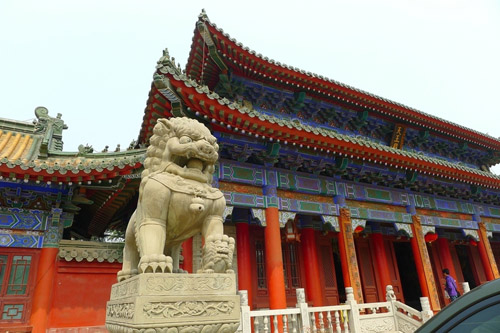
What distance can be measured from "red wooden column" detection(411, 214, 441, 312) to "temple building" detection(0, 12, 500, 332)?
41 millimetres

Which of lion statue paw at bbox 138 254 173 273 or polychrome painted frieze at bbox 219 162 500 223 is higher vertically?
polychrome painted frieze at bbox 219 162 500 223

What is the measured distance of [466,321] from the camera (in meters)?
1.12

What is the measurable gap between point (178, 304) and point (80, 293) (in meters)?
4.50

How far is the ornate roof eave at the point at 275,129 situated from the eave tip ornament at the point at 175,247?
8.63 ft

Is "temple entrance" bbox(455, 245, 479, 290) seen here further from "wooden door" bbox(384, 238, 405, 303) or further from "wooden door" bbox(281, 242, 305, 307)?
"wooden door" bbox(281, 242, 305, 307)

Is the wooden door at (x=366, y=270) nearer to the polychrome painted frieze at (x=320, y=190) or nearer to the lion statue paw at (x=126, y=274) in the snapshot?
the polychrome painted frieze at (x=320, y=190)

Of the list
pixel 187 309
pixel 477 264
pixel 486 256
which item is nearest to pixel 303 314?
pixel 187 309

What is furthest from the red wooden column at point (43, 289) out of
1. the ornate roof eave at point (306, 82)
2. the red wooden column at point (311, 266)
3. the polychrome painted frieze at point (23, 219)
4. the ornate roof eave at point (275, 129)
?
the red wooden column at point (311, 266)

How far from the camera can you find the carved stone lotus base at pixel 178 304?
234cm

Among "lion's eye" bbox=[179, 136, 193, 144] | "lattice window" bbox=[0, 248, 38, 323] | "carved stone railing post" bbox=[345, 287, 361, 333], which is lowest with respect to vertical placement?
"carved stone railing post" bbox=[345, 287, 361, 333]

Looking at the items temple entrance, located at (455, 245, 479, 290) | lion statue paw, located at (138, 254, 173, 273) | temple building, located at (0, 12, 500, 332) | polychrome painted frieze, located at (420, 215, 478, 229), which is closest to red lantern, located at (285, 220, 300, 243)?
temple building, located at (0, 12, 500, 332)

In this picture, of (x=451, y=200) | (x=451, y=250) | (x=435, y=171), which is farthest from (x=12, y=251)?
(x=451, y=250)

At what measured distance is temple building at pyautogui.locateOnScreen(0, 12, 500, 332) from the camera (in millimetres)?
5883

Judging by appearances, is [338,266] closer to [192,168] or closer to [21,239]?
[21,239]
